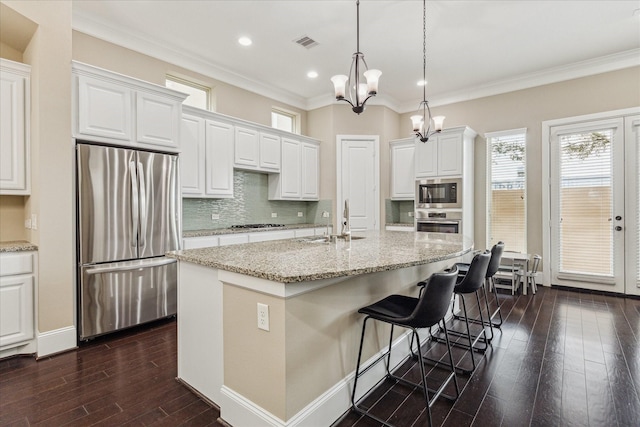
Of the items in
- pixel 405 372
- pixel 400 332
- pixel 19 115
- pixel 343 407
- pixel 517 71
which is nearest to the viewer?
pixel 343 407

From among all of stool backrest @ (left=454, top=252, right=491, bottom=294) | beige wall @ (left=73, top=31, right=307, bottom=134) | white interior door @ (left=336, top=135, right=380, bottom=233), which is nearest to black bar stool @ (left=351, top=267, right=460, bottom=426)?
stool backrest @ (left=454, top=252, right=491, bottom=294)

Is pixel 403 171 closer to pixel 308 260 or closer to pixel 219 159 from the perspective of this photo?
pixel 219 159

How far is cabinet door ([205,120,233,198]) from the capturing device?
4.17m

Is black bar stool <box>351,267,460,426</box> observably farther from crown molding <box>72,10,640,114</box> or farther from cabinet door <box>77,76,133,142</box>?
crown molding <box>72,10,640,114</box>

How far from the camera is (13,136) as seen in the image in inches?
106

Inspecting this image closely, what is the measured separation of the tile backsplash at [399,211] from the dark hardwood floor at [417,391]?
10.2 feet

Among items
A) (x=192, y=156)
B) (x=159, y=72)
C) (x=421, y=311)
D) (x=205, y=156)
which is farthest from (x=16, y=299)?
(x=421, y=311)

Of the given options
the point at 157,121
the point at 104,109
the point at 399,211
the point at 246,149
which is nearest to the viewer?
the point at 104,109

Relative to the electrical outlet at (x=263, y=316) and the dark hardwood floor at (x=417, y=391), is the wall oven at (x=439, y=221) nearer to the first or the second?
the dark hardwood floor at (x=417, y=391)

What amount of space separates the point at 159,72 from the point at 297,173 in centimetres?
247

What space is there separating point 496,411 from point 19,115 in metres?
4.29

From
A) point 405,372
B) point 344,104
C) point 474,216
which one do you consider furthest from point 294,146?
point 405,372

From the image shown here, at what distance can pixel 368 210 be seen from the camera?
5.72m

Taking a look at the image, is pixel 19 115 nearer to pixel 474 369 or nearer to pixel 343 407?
pixel 343 407
